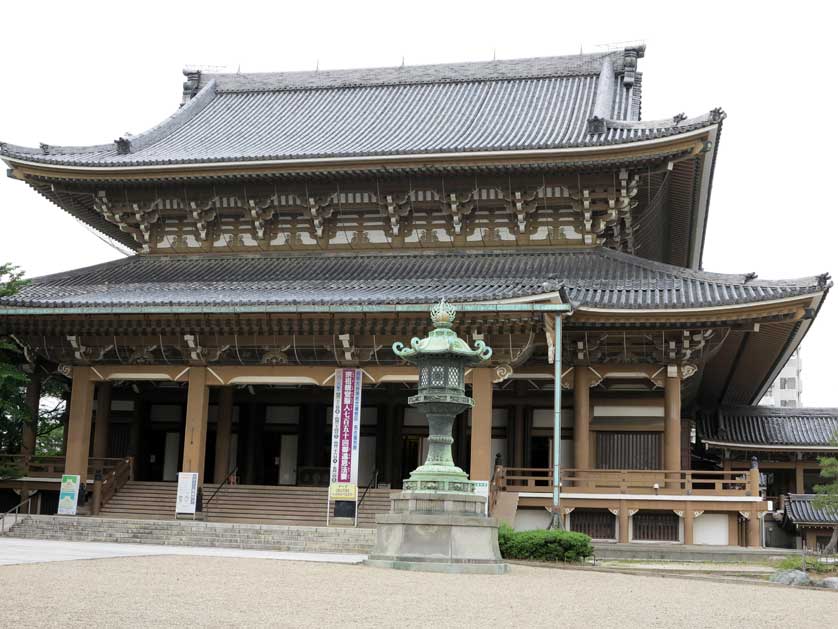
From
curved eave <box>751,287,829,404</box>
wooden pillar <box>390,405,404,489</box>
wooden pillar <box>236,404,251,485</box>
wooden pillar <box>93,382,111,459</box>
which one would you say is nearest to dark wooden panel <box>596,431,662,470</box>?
curved eave <box>751,287,829,404</box>

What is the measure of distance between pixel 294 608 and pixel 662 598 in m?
5.15

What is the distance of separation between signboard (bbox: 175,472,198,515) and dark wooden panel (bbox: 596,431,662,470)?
10.2m

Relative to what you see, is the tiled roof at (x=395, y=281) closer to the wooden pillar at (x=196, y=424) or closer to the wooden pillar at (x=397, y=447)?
the wooden pillar at (x=196, y=424)

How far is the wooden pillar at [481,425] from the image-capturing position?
2273 centimetres

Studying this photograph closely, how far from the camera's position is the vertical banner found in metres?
22.8

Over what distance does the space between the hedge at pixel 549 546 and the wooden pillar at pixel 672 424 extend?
557 centimetres

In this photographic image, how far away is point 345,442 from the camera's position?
23266 mm

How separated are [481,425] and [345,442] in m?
3.24

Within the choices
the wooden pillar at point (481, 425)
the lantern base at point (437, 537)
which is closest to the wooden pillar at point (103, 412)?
the wooden pillar at point (481, 425)

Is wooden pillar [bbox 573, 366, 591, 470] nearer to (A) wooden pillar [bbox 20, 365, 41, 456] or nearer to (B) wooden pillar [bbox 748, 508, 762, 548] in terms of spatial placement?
(B) wooden pillar [bbox 748, 508, 762, 548]

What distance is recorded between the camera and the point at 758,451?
33938 mm

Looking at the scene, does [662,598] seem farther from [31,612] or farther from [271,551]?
[271,551]

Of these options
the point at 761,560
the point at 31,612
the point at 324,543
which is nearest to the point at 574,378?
the point at 761,560

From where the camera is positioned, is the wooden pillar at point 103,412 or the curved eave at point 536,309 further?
the wooden pillar at point 103,412
